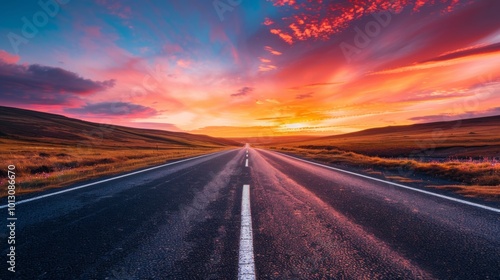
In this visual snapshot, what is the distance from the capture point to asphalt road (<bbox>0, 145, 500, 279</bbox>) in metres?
2.55

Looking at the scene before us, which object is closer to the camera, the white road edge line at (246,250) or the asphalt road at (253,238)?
the white road edge line at (246,250)

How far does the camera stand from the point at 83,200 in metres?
5.70

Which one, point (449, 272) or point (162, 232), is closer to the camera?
point (449, 272)

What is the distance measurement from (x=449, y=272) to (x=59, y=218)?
5.69 m

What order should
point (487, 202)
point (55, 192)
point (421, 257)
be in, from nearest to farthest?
point (421, 257), point (487, 202), point (55, 192)

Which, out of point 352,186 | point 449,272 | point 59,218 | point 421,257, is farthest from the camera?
point 352,186

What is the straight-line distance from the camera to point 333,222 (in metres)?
4.08

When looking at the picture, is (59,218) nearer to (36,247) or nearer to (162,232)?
(36,247)

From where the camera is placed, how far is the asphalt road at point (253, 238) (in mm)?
2555

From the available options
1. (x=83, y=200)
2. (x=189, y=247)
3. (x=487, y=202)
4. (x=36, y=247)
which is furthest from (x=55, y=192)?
(x=487, y=202)

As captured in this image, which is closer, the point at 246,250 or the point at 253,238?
the point at 246,250

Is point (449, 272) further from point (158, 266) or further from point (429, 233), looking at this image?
point (158, 266)

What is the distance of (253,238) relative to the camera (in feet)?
11.0

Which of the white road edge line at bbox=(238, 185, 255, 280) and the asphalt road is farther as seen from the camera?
the asphalt road
